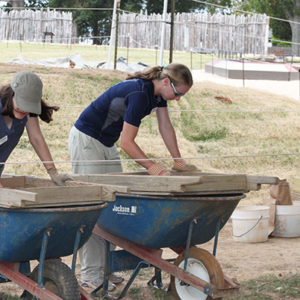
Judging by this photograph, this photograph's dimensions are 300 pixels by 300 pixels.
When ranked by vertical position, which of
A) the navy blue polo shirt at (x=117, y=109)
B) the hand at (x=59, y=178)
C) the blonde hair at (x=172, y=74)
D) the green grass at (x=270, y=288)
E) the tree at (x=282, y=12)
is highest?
the tree at (x=282, y=12)

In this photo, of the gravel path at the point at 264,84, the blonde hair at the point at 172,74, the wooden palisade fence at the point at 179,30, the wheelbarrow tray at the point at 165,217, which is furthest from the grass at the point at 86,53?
the wheelbarrow tray at the point at 165,217

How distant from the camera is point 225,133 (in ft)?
36.6

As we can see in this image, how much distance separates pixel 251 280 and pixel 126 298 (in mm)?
905

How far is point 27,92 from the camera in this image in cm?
363

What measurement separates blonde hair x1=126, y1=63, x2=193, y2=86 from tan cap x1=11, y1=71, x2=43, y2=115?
784mm

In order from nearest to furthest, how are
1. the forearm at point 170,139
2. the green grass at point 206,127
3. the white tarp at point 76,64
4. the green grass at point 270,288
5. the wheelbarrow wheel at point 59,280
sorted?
the wheelbarrow wheel at point 59,280 → the green grass at point 270,288 → the forearm at point 170,139 → the green grass at point 206,127 → the white tarp at point 76,64

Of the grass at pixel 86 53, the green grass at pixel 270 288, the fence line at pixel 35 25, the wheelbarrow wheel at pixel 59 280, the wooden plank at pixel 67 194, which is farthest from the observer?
the fence line at pixel 35 25

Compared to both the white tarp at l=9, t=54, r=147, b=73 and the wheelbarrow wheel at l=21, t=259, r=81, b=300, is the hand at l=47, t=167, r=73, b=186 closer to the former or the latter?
the wheelbarrow wheel at l=21, t=259, r=81, b=300

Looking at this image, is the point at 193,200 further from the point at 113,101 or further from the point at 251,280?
the point at 251,280

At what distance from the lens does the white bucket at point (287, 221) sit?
20.9 feet

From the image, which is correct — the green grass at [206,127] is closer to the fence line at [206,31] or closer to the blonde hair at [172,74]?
the blonde hair at [172,74]

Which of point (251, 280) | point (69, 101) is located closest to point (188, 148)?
point (69, 101)

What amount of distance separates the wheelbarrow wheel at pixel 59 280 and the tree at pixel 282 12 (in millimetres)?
25383

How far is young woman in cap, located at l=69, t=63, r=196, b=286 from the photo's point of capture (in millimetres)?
4125
